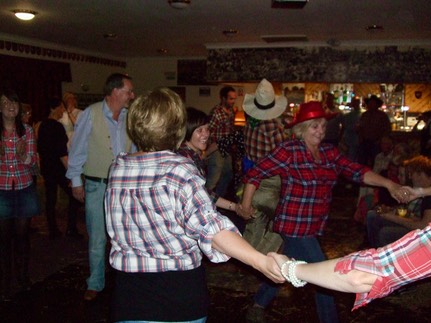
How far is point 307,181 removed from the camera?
A: 8.20 ft

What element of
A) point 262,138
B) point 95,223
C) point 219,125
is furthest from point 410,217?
point 219,125

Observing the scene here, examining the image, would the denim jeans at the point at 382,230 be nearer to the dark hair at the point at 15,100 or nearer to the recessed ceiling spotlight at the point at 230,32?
the dark hair at the point at 15,100

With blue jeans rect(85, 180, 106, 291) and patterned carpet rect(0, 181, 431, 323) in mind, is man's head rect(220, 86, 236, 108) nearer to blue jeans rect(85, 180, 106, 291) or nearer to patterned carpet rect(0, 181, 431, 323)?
patterned carpet rect(0, 181, 431, 323)

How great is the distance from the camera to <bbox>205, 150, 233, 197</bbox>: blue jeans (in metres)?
5.74

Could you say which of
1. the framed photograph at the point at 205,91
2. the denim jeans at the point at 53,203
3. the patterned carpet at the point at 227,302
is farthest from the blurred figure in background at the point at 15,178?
the framed photograph at the point at 205,91

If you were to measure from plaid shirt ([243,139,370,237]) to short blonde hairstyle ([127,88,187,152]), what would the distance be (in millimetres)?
1111

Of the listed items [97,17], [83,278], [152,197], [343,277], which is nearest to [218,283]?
[83,278]

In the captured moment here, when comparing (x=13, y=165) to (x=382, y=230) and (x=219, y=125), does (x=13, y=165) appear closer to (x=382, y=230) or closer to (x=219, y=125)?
(x=382, y=230)

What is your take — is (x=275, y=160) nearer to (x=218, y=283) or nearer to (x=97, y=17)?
(x=218, y=283)

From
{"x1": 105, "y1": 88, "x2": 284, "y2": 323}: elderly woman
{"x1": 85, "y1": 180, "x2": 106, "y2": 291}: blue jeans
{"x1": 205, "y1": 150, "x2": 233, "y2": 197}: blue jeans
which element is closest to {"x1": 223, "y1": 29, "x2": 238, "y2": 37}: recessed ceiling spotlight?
{"x1": 205, "y1": 150, "x2": 233, "y2": 197}: blue jeans

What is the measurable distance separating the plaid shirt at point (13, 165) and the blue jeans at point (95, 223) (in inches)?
22.7

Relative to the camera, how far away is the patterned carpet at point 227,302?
10.2 feet

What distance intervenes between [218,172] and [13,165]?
2972 mm

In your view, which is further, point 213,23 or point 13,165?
point 213,23
